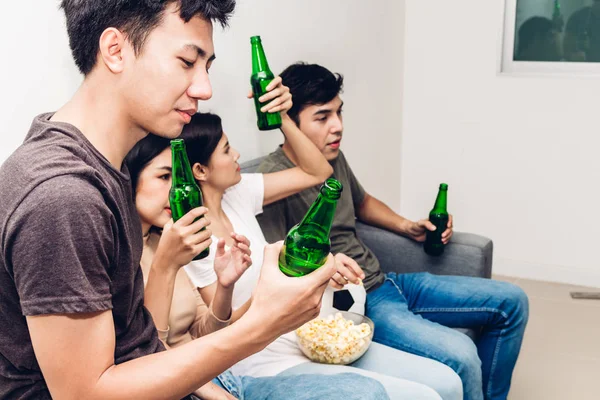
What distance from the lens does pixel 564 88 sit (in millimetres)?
3115

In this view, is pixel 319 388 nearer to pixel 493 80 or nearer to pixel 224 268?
pixel 224 268

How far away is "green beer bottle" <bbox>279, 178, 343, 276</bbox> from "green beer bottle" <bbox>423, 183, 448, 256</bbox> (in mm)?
1145

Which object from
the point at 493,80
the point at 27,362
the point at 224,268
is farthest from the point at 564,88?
the point at 27,362

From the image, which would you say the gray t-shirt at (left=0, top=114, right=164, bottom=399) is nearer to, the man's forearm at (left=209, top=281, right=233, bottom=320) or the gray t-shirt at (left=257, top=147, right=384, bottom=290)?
the man's forearm at (left=209, top=281, right=233, bottom=320)

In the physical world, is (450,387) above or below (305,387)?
below

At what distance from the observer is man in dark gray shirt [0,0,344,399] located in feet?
2.71

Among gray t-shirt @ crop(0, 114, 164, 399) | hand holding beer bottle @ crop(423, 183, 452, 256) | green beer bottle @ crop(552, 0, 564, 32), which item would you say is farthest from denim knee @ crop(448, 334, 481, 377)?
green beer bottle @ crop(552, 0, 564, 32)

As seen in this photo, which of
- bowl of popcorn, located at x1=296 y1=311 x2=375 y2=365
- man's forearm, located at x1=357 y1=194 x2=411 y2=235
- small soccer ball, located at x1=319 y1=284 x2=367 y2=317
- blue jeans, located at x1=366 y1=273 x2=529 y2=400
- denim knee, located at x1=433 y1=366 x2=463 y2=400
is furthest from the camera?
man's forearm, located at x1=357 y1=194 x2=411 y2=235

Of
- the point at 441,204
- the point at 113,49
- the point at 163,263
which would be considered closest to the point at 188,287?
the point at 163,263

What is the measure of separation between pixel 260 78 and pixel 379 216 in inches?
33.0

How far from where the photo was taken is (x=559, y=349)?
260cm

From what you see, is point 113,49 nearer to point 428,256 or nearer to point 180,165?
point 180,165

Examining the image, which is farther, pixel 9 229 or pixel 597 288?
pixel 597 288

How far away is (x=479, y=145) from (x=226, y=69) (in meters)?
1.79
